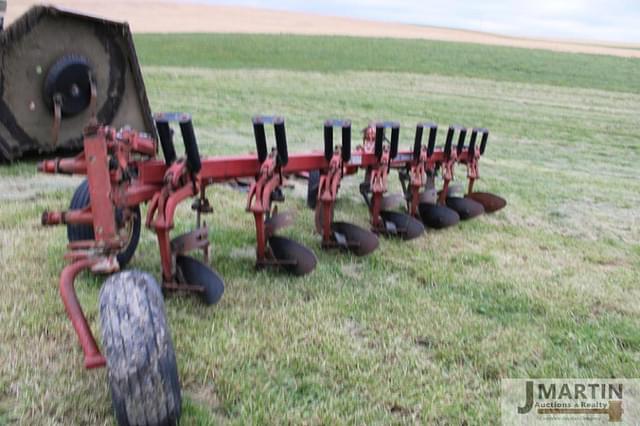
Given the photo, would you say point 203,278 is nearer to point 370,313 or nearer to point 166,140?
point 166,140

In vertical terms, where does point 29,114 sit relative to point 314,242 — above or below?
above

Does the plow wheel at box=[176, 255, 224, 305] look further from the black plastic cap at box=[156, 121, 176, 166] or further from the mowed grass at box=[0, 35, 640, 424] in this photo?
the black plastic cap at box=[156, 121, 176, 166]

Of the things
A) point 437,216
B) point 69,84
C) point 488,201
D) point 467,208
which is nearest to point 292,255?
point 437,216

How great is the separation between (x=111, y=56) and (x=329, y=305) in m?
3.53

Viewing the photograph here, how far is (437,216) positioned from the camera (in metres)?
4.66

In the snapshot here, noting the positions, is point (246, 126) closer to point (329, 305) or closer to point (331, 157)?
point (331, 157)

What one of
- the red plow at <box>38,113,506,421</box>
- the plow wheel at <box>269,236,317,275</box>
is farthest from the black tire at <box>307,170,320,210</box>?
the plow wheel at <box>269,236,317,275</box>

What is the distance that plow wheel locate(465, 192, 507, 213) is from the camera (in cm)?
Result: 523

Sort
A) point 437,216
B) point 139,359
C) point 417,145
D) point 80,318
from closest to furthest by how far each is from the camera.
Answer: point 139,359 < point 80,318 < point 417,145 < point 437,216

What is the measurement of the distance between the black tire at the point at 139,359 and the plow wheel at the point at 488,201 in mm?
3653

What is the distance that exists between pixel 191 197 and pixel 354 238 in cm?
118

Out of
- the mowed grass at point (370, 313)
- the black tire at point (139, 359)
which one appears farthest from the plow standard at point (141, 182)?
the mowed grass at point (370, 313)

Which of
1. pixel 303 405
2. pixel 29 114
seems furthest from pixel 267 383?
pixel 29 114

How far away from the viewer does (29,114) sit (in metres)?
5.14
